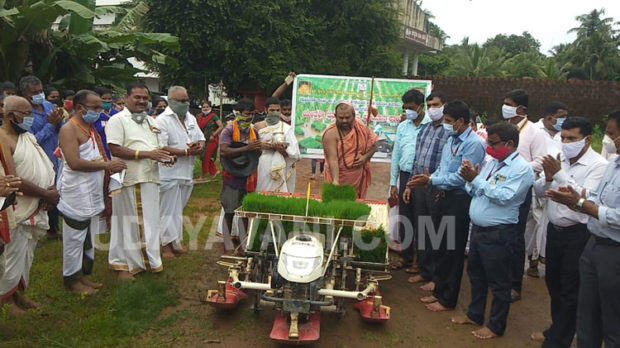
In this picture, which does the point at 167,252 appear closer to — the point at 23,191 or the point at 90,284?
the point at 90,284

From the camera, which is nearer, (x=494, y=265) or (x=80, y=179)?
(x=494, y=265)

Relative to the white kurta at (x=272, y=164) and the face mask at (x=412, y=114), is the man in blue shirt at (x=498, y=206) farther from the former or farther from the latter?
the white kurta at (x=272, y=164)

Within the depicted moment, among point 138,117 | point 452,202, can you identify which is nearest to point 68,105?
point 138,117

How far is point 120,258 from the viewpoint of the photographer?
5332mm

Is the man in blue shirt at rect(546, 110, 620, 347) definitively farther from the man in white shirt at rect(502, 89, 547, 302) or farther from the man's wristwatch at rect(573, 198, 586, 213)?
the man in white shirt at rect(502, 89, 547, 302)

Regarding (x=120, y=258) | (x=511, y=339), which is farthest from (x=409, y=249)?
(x=120, y=258)

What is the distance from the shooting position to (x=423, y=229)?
5.49 m

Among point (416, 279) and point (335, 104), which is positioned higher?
point (335, 104)

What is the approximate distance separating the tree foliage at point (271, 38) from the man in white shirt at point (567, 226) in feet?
48.3

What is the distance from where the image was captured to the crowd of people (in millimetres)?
3637

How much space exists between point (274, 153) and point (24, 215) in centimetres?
318

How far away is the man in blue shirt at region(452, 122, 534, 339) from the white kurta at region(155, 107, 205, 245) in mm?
3545

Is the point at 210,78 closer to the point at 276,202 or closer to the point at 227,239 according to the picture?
the point at 227,239

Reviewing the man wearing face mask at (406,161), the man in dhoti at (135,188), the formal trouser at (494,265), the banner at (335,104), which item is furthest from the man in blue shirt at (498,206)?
the banner at (335,104)
